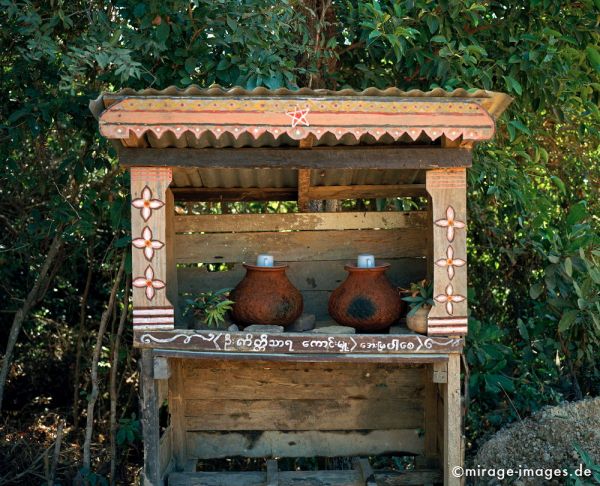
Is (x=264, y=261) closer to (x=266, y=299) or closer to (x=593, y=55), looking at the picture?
(x=266, y=299)

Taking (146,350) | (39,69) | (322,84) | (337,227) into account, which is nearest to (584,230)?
(337,227)

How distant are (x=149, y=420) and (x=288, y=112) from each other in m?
1.74

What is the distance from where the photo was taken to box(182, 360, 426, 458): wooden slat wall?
4.96 meters

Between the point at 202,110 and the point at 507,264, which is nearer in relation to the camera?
the point at 202,110

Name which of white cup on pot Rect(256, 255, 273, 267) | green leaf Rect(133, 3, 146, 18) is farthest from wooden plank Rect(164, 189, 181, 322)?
green leaf Rect(133, 3, 146, 18)

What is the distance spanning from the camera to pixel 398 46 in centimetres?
466

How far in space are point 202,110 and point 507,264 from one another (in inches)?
127

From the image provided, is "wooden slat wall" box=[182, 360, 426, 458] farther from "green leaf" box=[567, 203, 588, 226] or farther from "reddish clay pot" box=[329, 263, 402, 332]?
"green leaf" box=[567, 203, 588, 226]

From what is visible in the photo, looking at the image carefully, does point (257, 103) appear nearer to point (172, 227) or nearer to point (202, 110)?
point (202, 110)

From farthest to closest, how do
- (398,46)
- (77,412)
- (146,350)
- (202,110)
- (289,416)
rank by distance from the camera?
(77,412) → (289,416) → (398,46) → (146,350) → (202,110)

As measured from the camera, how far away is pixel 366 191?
4.88 metres

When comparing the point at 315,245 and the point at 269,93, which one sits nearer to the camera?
the point at 269,93

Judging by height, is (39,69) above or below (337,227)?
above

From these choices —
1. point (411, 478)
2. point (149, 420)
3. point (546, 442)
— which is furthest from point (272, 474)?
point (546, 442)
